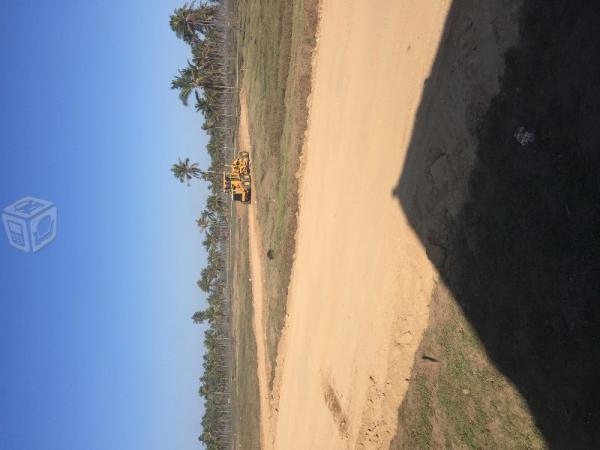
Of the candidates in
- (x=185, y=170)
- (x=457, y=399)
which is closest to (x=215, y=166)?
(x=185, y=170)

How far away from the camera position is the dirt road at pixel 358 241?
10688mm

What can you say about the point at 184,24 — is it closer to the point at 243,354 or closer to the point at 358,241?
the point at 243,354

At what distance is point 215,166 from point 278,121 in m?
22.6

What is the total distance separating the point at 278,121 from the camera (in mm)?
20422

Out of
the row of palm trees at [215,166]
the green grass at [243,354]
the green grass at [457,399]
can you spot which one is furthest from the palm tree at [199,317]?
the green grass at [457,399]

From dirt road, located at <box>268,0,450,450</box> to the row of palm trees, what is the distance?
20732mm

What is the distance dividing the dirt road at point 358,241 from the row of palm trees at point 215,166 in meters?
20.7

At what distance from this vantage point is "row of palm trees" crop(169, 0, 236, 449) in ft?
124

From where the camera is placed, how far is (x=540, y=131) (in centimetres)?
738

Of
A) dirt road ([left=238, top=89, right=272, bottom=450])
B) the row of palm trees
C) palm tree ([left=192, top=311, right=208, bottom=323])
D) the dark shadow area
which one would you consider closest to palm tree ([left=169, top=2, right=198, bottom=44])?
the row of palm trees

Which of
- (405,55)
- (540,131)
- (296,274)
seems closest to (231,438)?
(296,274)

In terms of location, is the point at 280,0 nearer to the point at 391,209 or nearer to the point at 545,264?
the point at 391,209

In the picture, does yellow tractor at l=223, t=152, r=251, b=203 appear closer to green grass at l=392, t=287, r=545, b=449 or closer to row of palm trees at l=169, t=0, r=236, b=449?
row of palm trees at l=169, t=0, r=236, b=449

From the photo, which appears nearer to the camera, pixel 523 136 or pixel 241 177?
pixel 523 136
